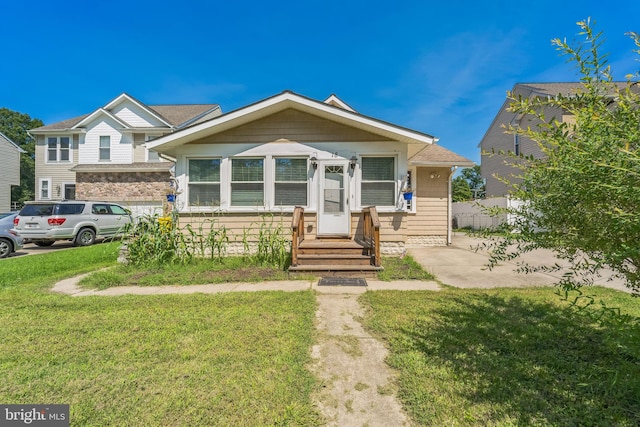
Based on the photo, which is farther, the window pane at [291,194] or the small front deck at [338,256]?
the window pane at [291,194]

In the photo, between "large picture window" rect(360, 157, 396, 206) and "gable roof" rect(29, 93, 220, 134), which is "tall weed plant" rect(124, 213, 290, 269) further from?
"gable roof" rect(29, 93, 220, 134)

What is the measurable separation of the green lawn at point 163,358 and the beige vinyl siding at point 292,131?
4.15 metres

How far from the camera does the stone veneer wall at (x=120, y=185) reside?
49.1 feet

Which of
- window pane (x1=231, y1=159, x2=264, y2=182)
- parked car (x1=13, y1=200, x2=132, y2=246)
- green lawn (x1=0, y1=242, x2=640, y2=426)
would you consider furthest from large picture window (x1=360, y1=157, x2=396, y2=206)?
parked car (x1=13, y1=200, x2=132, y2=246)

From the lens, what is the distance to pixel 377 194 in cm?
677

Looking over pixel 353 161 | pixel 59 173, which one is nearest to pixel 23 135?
pixel 59 173

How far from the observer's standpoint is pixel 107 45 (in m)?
12.7

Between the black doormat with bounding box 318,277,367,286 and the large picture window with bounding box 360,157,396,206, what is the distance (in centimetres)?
237

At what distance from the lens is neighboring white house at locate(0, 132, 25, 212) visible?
62.4ft

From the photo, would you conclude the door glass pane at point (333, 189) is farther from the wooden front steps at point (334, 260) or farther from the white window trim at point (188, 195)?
the white window trim at point (188, 195)

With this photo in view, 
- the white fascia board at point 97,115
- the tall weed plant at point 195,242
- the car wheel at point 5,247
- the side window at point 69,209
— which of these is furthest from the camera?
the white fascia board at point 97,115

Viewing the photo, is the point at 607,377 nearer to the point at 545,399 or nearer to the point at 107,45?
the point at 545,399

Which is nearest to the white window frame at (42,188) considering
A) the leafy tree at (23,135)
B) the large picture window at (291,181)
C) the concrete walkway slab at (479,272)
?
the large picture window at (291,181)

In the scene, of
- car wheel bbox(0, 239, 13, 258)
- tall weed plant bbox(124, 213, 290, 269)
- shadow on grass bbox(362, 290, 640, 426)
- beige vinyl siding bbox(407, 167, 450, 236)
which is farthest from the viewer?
beige vinyl siding bbox(407, 167, 450, 236)
